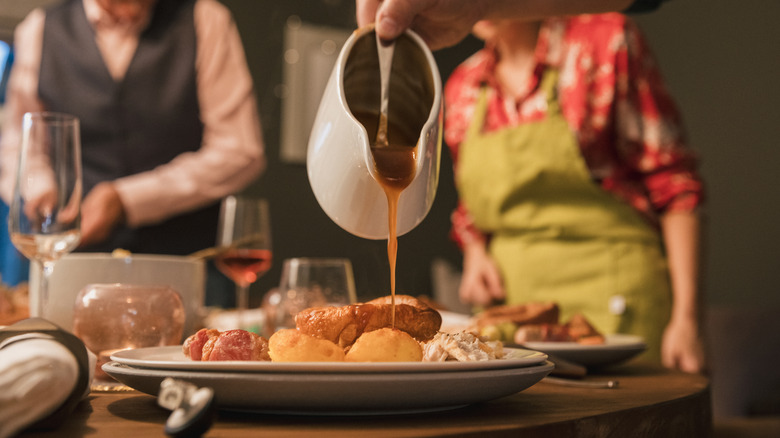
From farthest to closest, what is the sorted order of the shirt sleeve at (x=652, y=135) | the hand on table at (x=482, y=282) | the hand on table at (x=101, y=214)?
the hand on table at (x=101, y=214)
the hand on table at (x=482, y=282)
the shirt sleeve at (x=652, y=135)

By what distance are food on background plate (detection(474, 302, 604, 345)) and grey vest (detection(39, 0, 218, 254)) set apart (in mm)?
2352

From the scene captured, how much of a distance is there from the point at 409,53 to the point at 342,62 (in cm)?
10

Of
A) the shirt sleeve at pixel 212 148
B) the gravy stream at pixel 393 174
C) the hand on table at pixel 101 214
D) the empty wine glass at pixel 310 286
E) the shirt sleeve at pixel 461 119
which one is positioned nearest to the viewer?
the gravy stream at pixel 393 174

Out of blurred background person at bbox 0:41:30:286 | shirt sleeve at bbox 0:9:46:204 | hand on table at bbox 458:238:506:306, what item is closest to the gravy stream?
hand on table at bbox 458:238:506:306

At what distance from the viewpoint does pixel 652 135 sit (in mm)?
1792

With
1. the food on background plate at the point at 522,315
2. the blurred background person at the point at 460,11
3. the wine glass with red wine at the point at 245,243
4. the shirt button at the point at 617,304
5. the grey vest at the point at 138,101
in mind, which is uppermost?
the grey vest at the point at 138,101

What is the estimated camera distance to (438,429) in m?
0.44

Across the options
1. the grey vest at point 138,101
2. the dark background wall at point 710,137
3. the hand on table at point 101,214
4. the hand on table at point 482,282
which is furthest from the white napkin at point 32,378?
the dark background wall at point 710,137

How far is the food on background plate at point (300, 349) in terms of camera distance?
0.50 meters

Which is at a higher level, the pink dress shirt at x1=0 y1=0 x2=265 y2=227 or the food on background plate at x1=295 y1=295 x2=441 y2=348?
the pink dress shirt at x1=0 y1=0 x2=265 y2=227

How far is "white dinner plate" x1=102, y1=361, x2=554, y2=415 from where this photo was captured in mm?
444

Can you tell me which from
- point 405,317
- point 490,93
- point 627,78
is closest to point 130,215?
point 490,93

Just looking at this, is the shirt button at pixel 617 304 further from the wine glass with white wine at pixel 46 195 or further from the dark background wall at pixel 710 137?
the dark background wall at pixel 710 137

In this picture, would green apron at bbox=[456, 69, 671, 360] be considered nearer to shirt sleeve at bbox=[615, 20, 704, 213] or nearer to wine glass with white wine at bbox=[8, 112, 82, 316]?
shirt sleeve at bbox=[615, 20, 704, 213]
